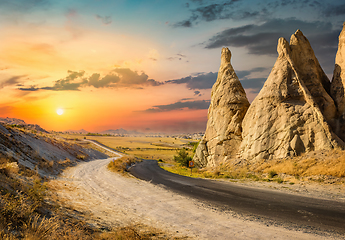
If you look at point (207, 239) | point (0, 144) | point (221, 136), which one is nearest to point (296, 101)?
point (221, 136)

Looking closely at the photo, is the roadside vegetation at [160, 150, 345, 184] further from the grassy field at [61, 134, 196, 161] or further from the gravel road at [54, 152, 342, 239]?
the grassy field at [61, 134, 196, 161]

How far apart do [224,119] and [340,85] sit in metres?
15.5

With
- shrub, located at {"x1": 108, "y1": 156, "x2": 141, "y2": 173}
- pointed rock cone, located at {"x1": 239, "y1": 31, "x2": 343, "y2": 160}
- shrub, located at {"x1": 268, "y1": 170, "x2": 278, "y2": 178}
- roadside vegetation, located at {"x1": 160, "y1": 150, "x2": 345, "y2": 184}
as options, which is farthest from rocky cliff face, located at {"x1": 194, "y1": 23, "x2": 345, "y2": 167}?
shrub, located at {"x1": 108, "y1": 156, "x2": 141, "y2": 173}

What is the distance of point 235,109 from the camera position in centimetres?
3269

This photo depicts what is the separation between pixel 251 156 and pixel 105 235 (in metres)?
22.5

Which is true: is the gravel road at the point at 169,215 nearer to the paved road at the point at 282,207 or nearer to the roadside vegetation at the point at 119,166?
the paved road at the point at 282,207

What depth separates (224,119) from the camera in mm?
33344

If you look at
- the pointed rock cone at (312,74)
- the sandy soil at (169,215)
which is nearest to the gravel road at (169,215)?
the sandy soil at (169,215)

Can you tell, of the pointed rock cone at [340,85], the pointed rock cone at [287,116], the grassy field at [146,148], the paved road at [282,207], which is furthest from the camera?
the grassy field at [146,148]

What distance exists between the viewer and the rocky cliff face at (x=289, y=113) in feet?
73.6

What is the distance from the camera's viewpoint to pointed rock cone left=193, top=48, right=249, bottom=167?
31.6 meters

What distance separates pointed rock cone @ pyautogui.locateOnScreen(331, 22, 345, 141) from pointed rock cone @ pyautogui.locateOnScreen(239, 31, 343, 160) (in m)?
1.41

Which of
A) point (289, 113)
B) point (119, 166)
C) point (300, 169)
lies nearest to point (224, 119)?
point (289, 113)

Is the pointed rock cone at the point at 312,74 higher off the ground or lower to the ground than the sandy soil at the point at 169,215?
higher
